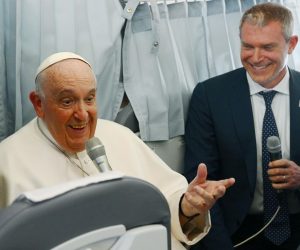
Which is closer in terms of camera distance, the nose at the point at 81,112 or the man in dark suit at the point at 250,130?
the nose at the point at 81,112

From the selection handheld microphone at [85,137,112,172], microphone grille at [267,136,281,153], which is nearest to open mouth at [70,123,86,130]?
handheld microphone at [85,137,112,172]

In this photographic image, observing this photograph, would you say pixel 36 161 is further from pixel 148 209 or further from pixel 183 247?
pixel 148 209

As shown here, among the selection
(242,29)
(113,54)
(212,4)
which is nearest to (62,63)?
(113,54)

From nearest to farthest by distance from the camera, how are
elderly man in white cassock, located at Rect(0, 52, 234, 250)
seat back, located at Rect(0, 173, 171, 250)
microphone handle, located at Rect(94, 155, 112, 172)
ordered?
seat back, located at Rect(0, 173, 171, 250)
microphone handle, located at Rect(94, 155, 112, 172)
elderly man in white cassock, located at Rect(0, 52, 234, 250)

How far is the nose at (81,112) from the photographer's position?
5.93ft

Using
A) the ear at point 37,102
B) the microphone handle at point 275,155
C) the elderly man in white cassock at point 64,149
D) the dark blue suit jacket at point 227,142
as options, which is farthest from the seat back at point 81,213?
the dark blue suit jacket at point 227,142

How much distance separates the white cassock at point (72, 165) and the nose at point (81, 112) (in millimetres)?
165

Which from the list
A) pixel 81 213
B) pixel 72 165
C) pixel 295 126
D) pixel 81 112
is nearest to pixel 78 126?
pixel 81 112

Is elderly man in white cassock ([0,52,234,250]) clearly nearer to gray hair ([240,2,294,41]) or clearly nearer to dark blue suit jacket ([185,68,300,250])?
dark blue suit jacket ([185,68,300,250])

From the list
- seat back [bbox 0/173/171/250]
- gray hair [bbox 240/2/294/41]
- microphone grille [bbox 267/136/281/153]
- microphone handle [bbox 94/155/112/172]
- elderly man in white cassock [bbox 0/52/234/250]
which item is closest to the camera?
seat back [bbox 0/173/171/250]

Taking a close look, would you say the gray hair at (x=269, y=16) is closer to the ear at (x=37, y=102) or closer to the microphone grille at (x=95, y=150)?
the ear at (x=37, y=102)

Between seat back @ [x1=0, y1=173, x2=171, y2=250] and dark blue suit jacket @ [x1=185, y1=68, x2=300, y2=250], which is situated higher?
seat back @ [x1=0, y1=173, x2=171, y2=250]

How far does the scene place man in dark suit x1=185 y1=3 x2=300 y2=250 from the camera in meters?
2.38

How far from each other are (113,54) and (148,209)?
4.45 ft
